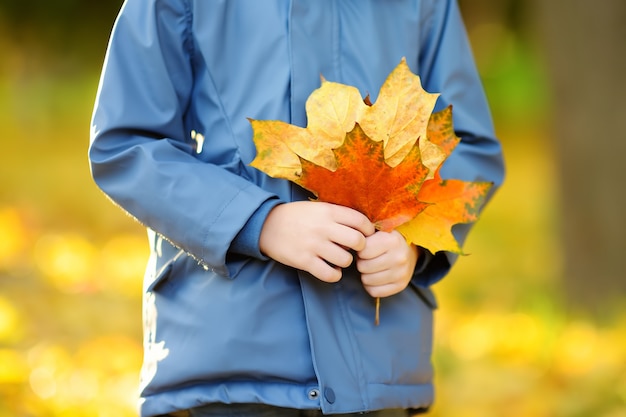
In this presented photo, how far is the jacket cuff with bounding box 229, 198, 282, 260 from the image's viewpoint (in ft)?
4.86

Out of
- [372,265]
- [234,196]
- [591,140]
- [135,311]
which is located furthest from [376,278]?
[591,140]

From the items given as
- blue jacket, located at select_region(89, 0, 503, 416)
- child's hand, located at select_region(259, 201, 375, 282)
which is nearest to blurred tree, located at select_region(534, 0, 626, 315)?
blue jacket, located at select_region(89, 0, 503, 416)

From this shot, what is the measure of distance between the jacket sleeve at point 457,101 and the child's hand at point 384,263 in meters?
0.16

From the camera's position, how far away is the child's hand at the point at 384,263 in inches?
59.7

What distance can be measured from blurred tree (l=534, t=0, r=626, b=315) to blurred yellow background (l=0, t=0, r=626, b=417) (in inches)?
Result: 3.4

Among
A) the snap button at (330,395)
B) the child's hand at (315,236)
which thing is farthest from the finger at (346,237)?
the snap button at (330,395)

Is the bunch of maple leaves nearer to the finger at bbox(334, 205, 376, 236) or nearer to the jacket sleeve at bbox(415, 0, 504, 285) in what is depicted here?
the finger at bbox(334, 205, 376, 236)

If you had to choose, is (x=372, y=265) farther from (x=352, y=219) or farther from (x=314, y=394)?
(x=314, y=394)

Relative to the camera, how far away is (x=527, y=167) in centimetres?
744

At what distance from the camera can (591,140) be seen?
4027 millimetres

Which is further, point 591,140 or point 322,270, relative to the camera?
point 591,140

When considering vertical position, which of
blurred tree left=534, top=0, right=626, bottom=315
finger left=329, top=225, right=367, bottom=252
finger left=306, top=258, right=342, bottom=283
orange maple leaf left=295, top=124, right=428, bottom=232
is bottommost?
blurred tree left=534, top=0, right=626, bottom=315

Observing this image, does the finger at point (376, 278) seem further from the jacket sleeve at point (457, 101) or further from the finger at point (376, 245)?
the jacket sleeve at point (457, 101)

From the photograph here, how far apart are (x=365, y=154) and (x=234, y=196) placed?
228 mm
